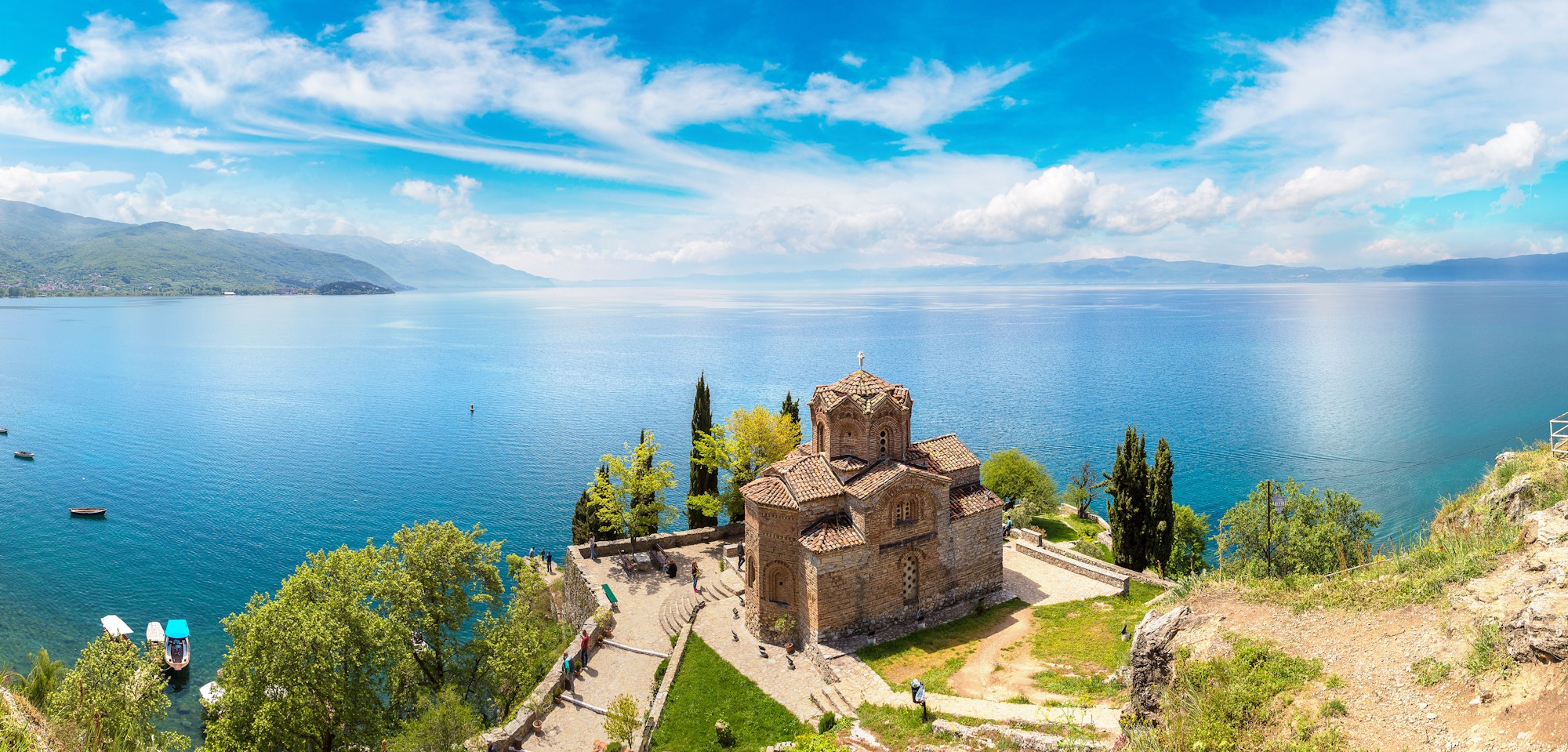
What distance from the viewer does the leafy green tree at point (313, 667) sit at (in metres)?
21.3

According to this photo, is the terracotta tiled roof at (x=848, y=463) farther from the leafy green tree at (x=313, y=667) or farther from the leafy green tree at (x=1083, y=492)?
the leafy green tree at (x=1083, y=492)

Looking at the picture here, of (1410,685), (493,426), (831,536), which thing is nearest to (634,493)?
(831,536)

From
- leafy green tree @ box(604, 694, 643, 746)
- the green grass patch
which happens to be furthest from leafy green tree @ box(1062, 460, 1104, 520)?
the green grass patch

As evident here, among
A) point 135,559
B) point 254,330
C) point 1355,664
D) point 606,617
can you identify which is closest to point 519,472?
point 135,559

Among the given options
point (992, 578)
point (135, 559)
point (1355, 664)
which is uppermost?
point (1355, 664)

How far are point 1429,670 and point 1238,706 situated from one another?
320 cm

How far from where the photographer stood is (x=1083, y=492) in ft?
174

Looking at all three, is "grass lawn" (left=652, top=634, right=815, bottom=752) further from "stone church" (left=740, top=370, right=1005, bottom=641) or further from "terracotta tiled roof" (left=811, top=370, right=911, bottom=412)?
"terracotta tiled roof" (left=811, top=370, right=911, bottom=412)

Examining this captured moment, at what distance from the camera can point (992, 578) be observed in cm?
3241

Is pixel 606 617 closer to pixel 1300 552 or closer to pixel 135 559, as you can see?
pixel 1300 552

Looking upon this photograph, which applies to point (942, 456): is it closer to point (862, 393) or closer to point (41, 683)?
point (862, 393)

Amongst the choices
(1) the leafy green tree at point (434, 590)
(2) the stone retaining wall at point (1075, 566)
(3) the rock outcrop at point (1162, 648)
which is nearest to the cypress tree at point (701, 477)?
(1) the leafy green tree at point (434, 590)

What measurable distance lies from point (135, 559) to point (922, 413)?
67.5m

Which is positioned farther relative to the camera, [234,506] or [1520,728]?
[234,506]
